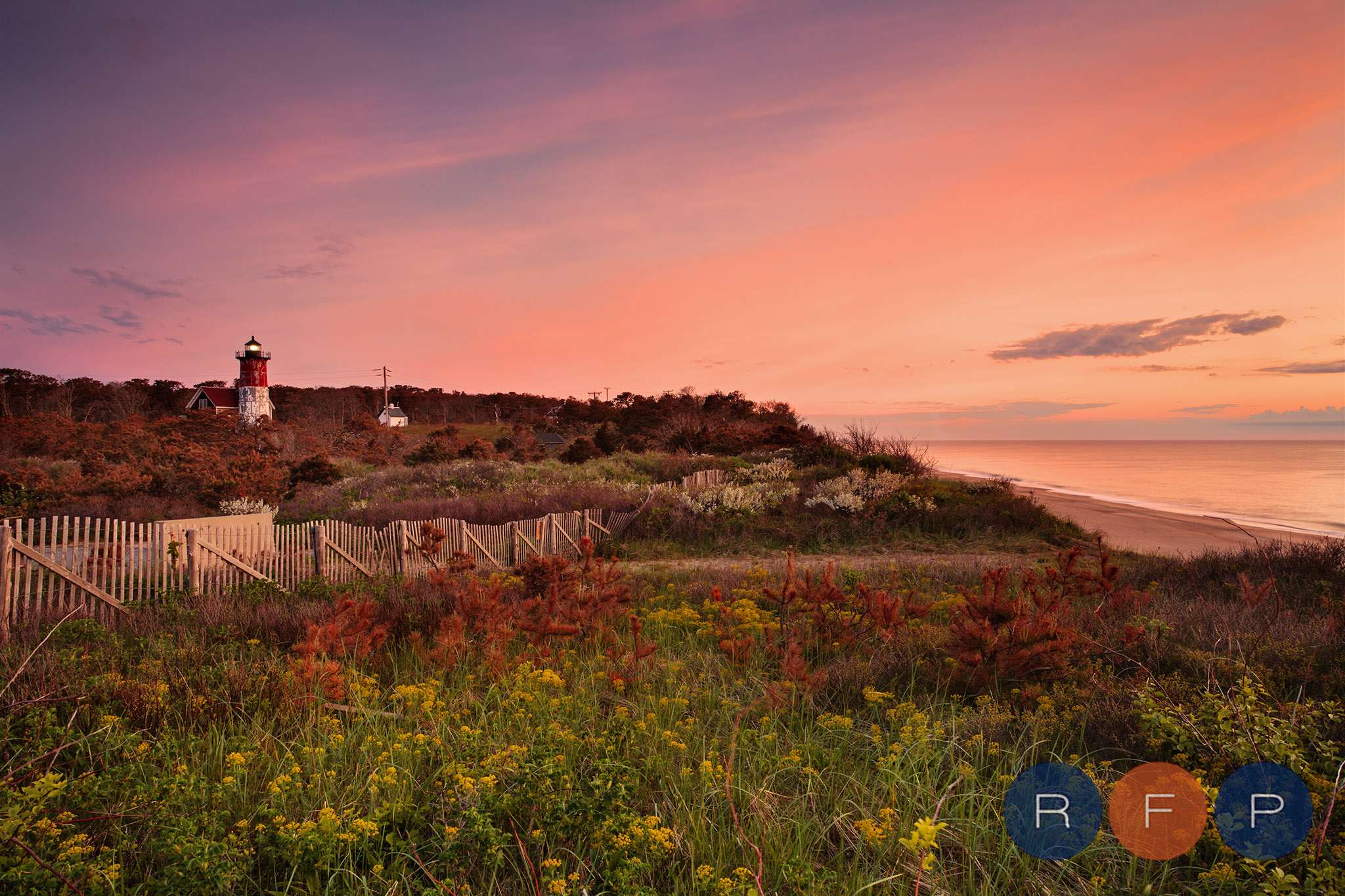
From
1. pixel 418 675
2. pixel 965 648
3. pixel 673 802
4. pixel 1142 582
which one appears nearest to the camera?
pixel 673 802

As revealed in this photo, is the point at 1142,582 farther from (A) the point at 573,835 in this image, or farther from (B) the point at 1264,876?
(A) the point at 573,835

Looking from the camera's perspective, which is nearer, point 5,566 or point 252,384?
point 5,566

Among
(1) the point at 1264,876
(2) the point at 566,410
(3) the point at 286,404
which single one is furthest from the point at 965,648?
(3) the point at 286,404

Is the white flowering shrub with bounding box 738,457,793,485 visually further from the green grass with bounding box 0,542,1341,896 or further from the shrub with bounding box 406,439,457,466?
the shrub with bounding box 406,439,457,466

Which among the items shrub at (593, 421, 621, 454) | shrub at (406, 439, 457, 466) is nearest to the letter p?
shrub at (406, 439, 457, 466)

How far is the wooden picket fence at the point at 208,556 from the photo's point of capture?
23.4 ft

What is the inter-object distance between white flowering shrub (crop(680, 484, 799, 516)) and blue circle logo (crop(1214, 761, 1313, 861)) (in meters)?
12.9

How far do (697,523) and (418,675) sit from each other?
10.8 metres

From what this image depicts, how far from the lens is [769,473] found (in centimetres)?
2133

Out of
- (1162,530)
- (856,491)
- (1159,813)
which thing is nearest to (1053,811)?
(1159,813)

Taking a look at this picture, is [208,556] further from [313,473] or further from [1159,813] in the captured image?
[313,473]

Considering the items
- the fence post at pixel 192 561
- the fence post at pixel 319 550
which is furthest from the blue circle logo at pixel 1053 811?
the fence post at pixel 319 550

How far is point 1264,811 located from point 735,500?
537 inches

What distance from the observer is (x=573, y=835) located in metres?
2.59
